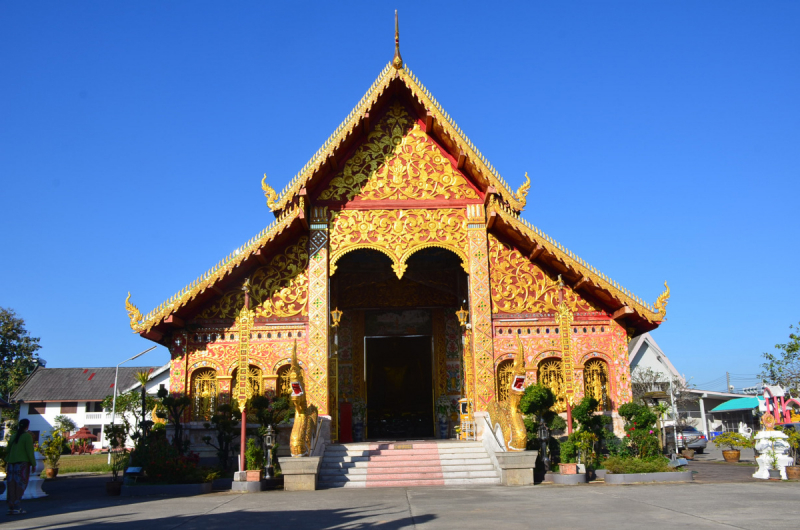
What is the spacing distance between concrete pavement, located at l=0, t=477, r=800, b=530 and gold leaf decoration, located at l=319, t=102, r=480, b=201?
7.63m

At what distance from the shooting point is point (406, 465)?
1434cm

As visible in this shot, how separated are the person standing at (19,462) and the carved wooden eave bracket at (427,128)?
7.48 meters

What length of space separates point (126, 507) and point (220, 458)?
4620 mm

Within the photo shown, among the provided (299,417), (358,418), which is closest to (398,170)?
(299,417)

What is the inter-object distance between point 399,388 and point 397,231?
7075mm

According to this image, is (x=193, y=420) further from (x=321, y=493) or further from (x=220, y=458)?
(x=321, y=493)

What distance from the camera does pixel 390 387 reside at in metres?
21.8

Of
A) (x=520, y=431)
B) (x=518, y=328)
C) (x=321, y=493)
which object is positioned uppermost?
(x=518, y=328)

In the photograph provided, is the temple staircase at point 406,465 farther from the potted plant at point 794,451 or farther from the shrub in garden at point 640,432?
the potted plant at point 794,451

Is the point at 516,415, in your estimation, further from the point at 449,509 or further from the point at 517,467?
the point at 449,509

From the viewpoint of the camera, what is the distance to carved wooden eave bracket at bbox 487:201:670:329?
16.1m

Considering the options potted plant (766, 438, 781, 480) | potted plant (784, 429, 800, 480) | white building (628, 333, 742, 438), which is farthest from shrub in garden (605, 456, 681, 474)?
white building (628, 333, 742, 438)

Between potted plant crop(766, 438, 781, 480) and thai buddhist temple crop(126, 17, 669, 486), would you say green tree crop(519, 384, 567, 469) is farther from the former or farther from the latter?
potted plant crop(766, 438, 781, 480)

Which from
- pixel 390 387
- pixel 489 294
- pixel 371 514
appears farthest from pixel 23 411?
pixel 371 514
